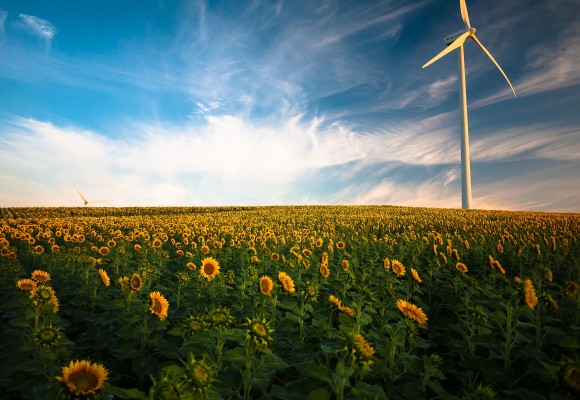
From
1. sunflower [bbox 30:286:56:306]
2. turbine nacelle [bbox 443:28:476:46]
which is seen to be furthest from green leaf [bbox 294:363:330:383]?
turbine nacelle [bbox 443:28:476:46]

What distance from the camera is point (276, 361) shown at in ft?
9.05

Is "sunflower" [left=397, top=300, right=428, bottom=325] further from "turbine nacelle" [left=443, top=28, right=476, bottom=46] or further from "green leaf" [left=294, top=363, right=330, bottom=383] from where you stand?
"turbine nacelle" [left=443, top=28, right=476, bottom=46]

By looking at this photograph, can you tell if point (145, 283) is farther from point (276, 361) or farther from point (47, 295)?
point (276, 361)

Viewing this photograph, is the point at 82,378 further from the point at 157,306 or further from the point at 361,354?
the point at 361,354

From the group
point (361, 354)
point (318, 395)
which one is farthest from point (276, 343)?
point (318, 395)

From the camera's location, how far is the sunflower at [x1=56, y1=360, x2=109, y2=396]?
2.19 metres

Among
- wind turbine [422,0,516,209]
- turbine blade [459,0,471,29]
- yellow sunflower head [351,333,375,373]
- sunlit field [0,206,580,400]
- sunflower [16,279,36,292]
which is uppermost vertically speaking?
turbine blade [459,0,471,29]

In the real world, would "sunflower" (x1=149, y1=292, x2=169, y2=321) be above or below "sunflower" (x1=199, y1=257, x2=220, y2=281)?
below

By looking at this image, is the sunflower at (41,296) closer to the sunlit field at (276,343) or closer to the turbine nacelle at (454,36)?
the sunlit field at (276,343)

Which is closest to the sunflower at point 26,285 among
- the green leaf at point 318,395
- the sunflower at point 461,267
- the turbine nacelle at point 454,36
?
the green leaf at point 318,395

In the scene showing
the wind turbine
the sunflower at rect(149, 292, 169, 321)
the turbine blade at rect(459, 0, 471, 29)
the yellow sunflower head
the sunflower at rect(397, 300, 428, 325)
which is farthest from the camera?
the turbine blade at rect(459, 0, 471, 29)

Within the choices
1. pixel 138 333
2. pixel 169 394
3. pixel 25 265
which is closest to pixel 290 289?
pixel 138 333

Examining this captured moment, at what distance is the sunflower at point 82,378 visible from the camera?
86.0 inches

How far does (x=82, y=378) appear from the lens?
7.38 feet
